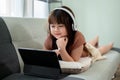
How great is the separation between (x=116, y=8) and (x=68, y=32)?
161 cm

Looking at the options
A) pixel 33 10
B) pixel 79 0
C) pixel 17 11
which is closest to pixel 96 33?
pixel 79 0

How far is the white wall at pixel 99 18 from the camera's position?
2.71m

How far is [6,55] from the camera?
1.12 meters

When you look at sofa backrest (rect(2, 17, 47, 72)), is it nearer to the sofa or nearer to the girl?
the sofa

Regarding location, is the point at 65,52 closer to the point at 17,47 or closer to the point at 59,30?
the point at 59,30

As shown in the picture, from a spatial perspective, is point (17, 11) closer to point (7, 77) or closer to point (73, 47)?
point (73, 47)

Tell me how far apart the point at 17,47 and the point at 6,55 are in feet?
0.57

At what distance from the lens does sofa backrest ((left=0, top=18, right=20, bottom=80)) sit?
108 centimetres

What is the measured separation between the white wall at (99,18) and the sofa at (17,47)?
127 centimetres

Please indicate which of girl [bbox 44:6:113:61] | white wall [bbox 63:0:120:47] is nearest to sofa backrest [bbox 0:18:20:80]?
girl [bbox 44:6:113:61]

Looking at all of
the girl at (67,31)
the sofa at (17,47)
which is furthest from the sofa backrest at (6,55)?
the girl at (67,31)

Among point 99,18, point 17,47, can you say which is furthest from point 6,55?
point 99,18

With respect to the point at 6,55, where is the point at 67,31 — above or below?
above

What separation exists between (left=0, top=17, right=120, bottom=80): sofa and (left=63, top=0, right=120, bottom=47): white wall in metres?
1.27
